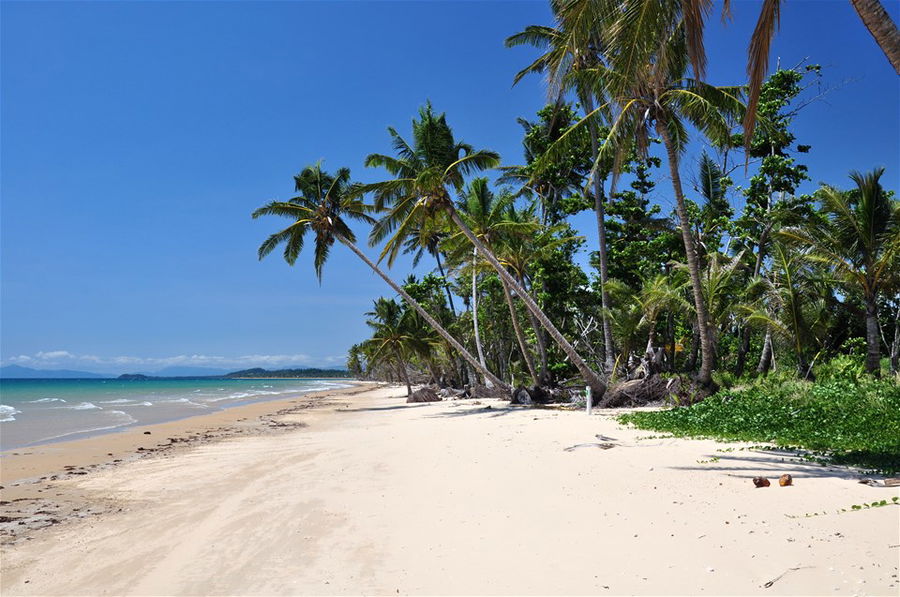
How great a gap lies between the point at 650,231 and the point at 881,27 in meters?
17.4

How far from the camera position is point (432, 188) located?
648 inches

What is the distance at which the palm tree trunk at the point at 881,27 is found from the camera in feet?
14.2

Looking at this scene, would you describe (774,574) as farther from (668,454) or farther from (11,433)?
(11,433)

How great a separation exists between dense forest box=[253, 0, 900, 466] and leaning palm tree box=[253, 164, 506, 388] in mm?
79

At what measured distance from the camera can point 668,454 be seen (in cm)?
657

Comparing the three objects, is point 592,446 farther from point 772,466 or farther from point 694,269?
point 694,269

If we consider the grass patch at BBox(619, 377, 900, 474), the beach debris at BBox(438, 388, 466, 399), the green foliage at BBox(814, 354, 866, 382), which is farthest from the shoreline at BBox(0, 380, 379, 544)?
the green foliage at BBox(814, 354, 866, 382)

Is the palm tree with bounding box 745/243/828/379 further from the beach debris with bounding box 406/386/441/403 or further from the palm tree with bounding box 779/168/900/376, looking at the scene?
the beach debris with bounding box 406/386/441/403

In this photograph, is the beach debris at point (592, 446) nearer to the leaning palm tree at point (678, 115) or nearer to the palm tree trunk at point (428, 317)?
the leaning palm tree at point (678, 115)

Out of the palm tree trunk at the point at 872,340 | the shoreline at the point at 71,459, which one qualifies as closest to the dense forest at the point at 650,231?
the palm tree trunk at the point at 872,340

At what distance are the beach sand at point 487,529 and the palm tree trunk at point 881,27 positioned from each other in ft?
12.0

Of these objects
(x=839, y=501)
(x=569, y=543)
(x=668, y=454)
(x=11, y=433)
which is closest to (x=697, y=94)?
(x=668, y=454)

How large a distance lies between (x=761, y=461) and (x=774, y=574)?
3135 millimetres

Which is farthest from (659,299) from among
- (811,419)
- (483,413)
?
(811,419)
